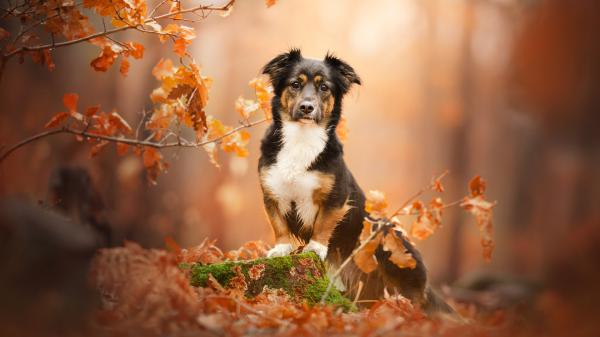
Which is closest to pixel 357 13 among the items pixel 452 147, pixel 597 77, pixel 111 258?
pixel 452 147

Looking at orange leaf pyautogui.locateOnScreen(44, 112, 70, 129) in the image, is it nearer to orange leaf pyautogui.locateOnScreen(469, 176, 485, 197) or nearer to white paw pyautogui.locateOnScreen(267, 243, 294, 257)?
white paw pyautogui.locateOnScreen(267, 243, 294, 257)

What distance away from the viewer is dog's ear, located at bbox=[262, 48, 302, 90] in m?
3.80

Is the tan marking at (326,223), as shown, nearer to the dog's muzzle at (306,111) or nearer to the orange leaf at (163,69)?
the dog's muzzle at (306,111)

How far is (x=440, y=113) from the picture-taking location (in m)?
15.6

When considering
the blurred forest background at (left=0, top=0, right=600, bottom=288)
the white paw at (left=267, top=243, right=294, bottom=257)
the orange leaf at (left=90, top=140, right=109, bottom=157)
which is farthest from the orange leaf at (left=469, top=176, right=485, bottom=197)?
the blurred forest background at (left=0, top=0, right=600, bottom=288)

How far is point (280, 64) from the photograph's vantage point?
384 cm

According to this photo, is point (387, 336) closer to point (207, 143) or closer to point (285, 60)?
point (207, 143)

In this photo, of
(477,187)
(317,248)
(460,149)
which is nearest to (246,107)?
(317,248)

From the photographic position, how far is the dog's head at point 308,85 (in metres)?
3.56

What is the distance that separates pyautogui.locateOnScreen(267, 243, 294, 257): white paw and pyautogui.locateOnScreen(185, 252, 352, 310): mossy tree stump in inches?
12.3

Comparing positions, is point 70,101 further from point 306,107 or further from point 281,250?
point 281,250

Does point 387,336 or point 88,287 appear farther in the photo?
point 387,336

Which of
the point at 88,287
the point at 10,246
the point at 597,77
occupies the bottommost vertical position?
the point at 88,287

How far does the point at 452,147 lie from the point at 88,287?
1438cm
